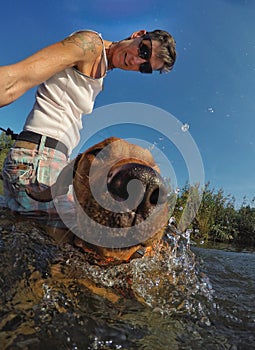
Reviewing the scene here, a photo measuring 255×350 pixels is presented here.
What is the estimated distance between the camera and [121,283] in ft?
6.13

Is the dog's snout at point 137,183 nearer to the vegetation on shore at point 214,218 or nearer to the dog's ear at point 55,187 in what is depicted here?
the dog's ear at point 55,187

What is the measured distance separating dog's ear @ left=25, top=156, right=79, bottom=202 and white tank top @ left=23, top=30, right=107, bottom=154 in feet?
1.27

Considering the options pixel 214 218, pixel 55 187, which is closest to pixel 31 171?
pixel 55 187

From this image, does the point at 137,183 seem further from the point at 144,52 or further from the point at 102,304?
the point at 144,52

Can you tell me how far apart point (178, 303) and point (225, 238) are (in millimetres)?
7061

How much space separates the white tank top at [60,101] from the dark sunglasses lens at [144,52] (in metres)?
Answer: 0.42

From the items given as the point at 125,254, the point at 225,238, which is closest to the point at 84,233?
the point at 125,254

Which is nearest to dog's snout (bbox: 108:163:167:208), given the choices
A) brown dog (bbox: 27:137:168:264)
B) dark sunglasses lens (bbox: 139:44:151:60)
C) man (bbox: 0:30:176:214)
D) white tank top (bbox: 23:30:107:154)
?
brown dog (bbox: 27:137:168:264)

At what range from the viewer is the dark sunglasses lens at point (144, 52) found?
236 cm

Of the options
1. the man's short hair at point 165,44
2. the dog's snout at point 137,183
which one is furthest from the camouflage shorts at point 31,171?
the man's short hair at point 165,44

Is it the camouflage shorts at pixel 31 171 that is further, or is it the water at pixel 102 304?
the camouflage shorts at pixel 31 171

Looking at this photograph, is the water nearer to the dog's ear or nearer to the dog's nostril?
the dog's ear

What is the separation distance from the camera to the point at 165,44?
2408mm

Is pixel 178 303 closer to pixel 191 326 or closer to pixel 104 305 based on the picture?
pixel 191 326
